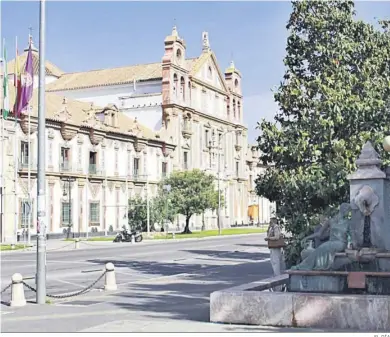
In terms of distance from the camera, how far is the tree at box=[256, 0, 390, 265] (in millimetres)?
17344

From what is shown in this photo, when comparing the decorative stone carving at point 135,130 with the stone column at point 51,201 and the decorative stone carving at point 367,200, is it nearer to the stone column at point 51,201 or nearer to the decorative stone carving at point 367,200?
the stone column at point 51,201

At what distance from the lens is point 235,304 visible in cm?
1010

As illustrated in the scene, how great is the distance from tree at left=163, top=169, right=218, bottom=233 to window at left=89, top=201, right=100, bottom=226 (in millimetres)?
6526

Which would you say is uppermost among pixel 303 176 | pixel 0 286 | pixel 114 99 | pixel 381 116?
pixel 114 99

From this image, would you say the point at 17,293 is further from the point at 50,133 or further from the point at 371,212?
the point at 50,133

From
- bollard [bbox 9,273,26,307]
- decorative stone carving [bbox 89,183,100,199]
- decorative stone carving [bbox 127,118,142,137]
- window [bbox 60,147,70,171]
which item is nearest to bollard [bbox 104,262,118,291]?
bollard [bbox 9,273,26,307]

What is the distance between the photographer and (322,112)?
17781 mm

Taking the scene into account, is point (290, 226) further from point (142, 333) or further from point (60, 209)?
point (60, 209)

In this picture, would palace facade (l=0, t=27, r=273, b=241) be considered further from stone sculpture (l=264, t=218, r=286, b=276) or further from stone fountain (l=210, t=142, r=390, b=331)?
stone fountain (l=210, t=142, r=390, b=331)

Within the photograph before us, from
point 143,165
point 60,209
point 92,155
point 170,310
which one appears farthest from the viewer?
point 143,165

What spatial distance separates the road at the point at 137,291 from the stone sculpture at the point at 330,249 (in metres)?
2.01

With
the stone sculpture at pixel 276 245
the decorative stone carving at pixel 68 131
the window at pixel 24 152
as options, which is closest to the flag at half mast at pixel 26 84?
the window at pixel 24 152

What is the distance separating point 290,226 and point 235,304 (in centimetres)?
846

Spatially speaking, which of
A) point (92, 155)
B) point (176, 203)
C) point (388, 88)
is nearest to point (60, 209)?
point (92, 155)
